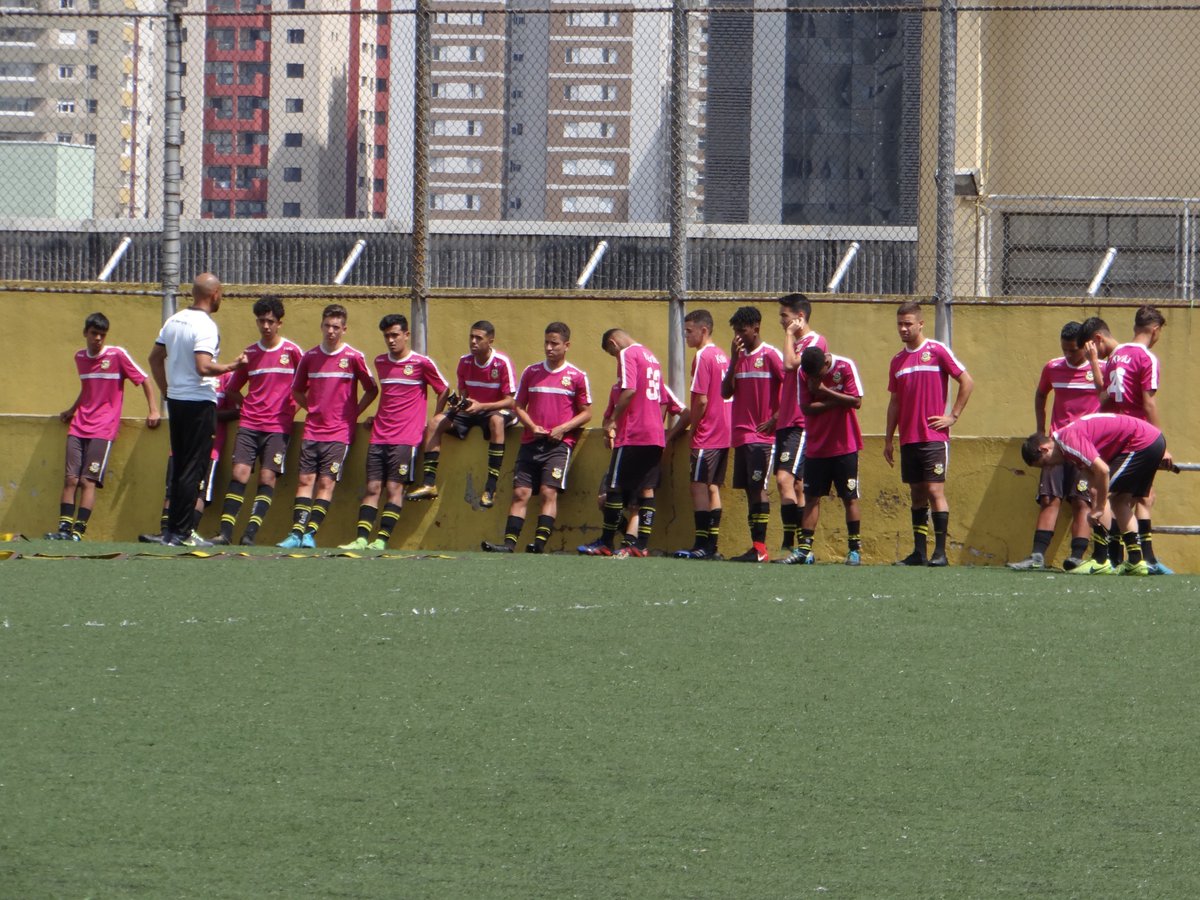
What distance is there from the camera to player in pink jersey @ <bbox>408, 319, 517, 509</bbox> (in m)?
13.0

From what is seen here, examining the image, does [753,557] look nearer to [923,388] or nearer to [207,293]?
[923,388]

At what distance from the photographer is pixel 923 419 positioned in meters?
12.1

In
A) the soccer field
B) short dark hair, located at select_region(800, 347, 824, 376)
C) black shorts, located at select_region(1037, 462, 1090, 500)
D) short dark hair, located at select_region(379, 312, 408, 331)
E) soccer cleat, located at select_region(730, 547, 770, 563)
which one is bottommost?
the soccer field

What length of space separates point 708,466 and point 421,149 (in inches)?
138

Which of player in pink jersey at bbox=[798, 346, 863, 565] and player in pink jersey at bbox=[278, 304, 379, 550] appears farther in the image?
player in pink jersey at bbox=[278, 304, 379, 550]

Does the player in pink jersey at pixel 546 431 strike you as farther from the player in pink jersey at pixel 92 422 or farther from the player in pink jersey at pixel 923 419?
the player in pink jersey at pixel 92 422

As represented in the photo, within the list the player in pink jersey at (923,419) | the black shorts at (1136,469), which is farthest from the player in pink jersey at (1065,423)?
the black shorts at (1136,469)

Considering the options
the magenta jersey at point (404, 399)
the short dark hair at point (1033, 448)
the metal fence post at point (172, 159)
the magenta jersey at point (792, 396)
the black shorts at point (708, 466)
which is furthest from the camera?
the metal fence post at point (172, 159)

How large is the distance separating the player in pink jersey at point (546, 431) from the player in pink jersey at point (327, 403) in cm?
112

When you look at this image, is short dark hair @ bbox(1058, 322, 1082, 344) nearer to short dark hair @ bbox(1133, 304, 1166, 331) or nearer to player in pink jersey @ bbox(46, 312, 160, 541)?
short dark hair @ bbox(1133, 304, 1166, 331)

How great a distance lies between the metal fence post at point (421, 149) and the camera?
544 inches

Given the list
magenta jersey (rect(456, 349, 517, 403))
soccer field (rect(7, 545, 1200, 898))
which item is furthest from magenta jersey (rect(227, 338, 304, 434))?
soccer field (rect(7, 545, 1200, 898))

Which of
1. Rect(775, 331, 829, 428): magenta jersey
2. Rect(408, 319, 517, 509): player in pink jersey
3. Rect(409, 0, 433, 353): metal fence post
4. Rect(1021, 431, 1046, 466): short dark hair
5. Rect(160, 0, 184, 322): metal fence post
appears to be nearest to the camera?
Rect(1021, 431, 1046, 466): short dark hair

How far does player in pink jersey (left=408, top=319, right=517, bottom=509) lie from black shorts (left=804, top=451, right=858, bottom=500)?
225 centimetres
